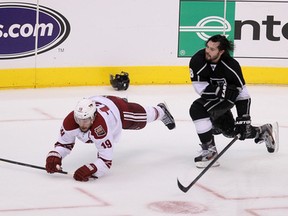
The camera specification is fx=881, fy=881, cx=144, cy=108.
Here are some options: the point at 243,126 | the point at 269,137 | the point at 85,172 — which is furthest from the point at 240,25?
the point at 85,172

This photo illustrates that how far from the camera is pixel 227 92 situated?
536 centimetres

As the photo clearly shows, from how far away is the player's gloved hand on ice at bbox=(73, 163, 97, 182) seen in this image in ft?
16.3

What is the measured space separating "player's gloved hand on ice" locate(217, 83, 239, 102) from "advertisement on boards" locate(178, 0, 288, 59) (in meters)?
3.05

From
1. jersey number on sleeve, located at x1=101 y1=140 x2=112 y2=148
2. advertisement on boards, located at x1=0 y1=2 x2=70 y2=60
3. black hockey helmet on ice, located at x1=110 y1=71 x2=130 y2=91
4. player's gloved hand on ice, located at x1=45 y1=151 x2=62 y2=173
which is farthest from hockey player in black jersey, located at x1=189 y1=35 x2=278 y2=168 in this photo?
advertisement on boards, located at x1=0 y1=2 x2=70 y2=60

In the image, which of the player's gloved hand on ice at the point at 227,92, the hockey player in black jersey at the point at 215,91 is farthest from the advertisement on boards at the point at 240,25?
the player's gloved hand on ice at the point at 227,92

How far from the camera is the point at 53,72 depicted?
8.11m

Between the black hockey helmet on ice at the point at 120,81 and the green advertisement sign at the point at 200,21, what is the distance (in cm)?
64

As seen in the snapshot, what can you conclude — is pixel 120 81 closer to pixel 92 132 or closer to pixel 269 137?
pixel 269 137

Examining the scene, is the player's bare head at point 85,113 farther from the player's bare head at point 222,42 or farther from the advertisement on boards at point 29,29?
the advertisement on boards at point 29,29

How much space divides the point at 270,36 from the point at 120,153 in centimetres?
314

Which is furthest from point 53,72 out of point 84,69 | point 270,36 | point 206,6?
point 270,36

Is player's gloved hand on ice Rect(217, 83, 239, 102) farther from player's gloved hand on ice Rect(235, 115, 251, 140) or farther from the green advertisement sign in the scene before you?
the green advertisement sign

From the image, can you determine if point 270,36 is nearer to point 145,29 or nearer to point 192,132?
point 145,29

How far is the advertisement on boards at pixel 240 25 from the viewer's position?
839 centimetres
